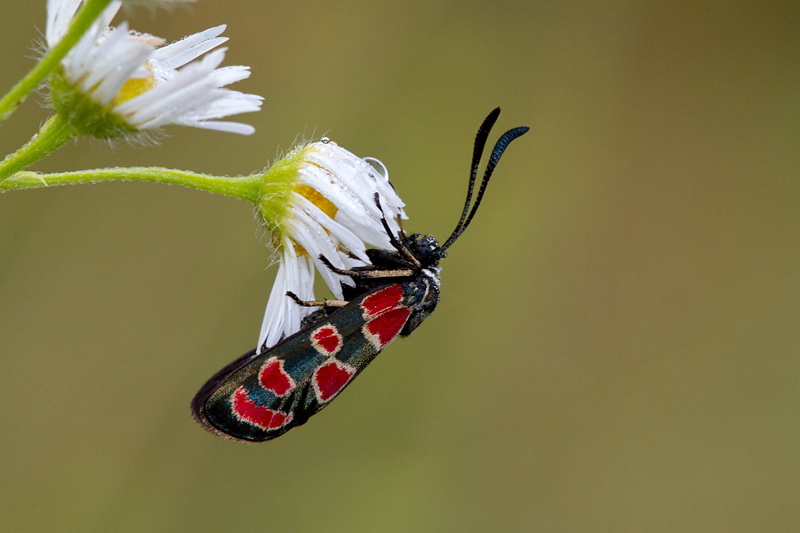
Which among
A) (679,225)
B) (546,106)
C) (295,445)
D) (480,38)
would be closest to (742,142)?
(679,225)

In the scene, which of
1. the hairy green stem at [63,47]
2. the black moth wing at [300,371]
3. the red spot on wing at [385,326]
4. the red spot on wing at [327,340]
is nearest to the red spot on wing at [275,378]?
the black moth wing at [300,371]

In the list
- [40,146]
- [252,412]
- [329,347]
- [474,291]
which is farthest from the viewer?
[474,291]

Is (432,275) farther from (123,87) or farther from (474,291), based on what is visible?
(474,291)

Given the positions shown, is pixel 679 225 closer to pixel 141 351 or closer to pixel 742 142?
pixel 742 142

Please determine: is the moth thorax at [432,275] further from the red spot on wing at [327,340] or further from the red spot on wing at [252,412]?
the red spot on wing at [252,412]

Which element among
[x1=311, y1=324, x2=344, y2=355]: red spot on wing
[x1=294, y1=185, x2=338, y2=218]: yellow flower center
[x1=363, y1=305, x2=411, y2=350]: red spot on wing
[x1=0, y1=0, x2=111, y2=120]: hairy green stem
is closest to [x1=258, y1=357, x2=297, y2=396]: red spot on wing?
[x1=311, y1=324, x2=344, y2=355]: red spot on wing

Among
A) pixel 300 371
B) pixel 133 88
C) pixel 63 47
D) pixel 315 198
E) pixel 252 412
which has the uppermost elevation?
pixel 315 198

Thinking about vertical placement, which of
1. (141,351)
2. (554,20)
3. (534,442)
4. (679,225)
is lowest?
(141,351)

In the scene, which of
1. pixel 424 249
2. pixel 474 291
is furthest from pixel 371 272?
pixel 474 291
